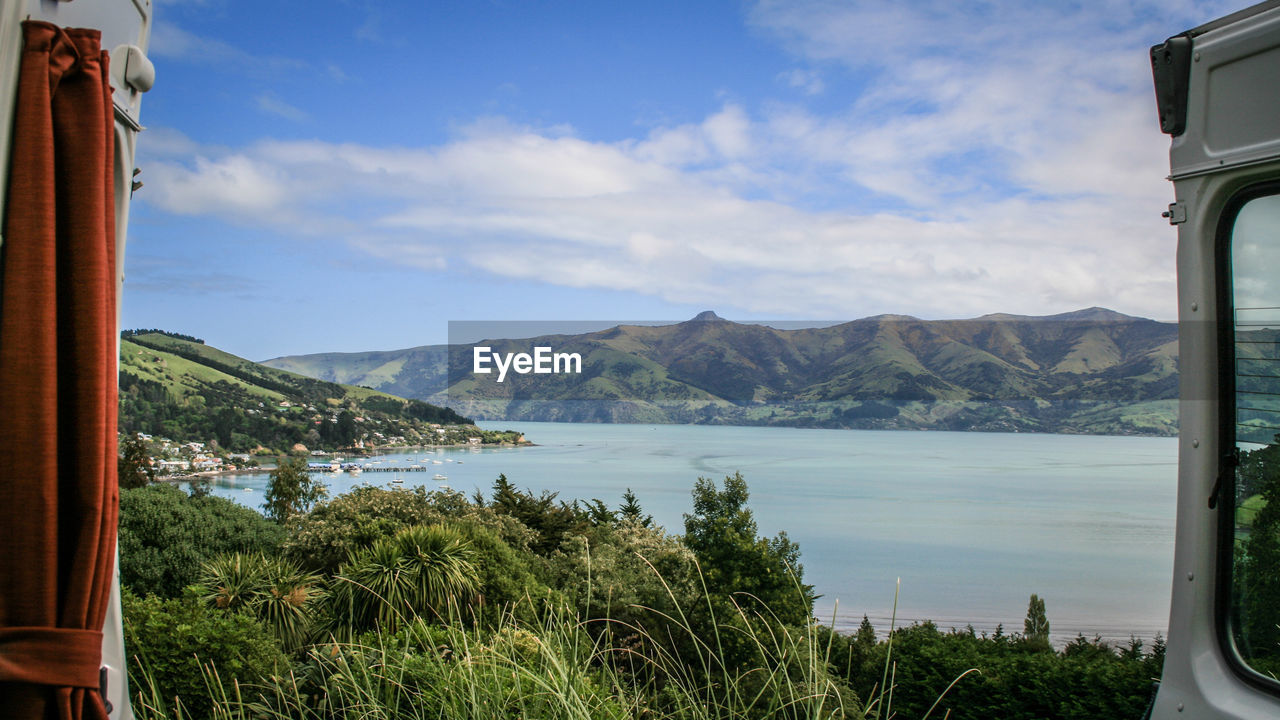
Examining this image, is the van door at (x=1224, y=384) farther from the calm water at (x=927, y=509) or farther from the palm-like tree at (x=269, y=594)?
the calm water at (x=927, y=509)

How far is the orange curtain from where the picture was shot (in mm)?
1367

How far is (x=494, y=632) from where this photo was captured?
159 inches

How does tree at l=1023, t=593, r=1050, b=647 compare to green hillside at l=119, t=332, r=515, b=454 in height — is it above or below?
below

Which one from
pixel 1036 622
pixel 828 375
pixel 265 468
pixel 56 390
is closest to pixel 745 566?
pixel 1036 622

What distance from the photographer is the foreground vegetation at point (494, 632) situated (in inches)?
102

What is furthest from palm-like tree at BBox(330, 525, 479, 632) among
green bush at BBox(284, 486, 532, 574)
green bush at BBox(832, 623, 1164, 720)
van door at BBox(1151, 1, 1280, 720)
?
green bush at BBox(832, 623, 1164, 720)

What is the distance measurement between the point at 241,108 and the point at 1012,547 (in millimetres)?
140303

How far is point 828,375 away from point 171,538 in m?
169

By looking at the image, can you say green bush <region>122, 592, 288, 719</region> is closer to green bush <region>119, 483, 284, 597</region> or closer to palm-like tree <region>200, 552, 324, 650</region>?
palm-like tree <region>200, 552, 324, 650</region>

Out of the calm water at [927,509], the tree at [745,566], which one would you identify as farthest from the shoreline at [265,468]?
the tree at [745,566]

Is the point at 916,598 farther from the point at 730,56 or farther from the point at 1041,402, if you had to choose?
the point at 1041,402

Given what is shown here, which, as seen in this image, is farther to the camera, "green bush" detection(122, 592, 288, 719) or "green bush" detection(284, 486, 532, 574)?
"green bush" detection(284, 486, 532, 574)

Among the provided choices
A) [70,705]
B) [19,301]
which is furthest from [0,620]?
[19,301]

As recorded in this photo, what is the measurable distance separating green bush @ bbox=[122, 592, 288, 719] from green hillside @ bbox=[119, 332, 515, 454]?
6320cm
